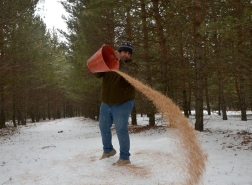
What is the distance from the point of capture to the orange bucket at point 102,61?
11.7ft

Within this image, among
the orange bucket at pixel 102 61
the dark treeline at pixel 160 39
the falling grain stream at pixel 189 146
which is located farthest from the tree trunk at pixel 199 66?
the falling grain stream at pixel 189 146

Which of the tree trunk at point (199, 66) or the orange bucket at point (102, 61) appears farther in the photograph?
the tree trunk at point (199, 66)

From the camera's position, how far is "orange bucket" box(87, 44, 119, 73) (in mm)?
3553

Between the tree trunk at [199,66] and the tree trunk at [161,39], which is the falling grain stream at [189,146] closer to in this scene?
the tree trunk at [199,66]

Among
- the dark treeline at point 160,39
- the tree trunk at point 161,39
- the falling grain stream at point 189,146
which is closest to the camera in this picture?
the falling grain stream at point 189,146

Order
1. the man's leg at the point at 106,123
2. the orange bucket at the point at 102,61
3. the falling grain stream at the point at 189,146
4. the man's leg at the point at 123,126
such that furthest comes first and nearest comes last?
the man's leg at the point at 106,123 < the man's leg at the point at 123,126 < the orange bucket at the point at 102,61 < the falling grain stream at the point at 189,146

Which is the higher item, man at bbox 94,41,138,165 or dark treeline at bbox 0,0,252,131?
dark treeline at bbox 0,0,252,131

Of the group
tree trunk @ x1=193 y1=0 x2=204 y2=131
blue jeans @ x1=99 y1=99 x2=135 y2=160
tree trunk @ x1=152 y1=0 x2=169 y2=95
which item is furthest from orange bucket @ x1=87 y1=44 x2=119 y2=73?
tree trunk @ x1=152 y1=0 x2=169 y2=95

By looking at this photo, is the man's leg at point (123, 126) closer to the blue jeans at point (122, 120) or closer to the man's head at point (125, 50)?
the blue jeans at point (122, 120)

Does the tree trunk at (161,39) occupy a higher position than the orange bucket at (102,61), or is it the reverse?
the tree trunk at (161,39)

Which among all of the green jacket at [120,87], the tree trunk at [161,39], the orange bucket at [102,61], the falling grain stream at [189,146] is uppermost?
the tree trunk at [161,39]

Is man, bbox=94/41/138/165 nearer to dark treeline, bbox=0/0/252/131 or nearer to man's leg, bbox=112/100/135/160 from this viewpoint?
man's leg, bbox=112/100/135/160

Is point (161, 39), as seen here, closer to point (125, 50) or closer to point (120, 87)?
point (125, 50)

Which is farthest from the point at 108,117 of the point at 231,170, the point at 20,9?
the point at 20,9
